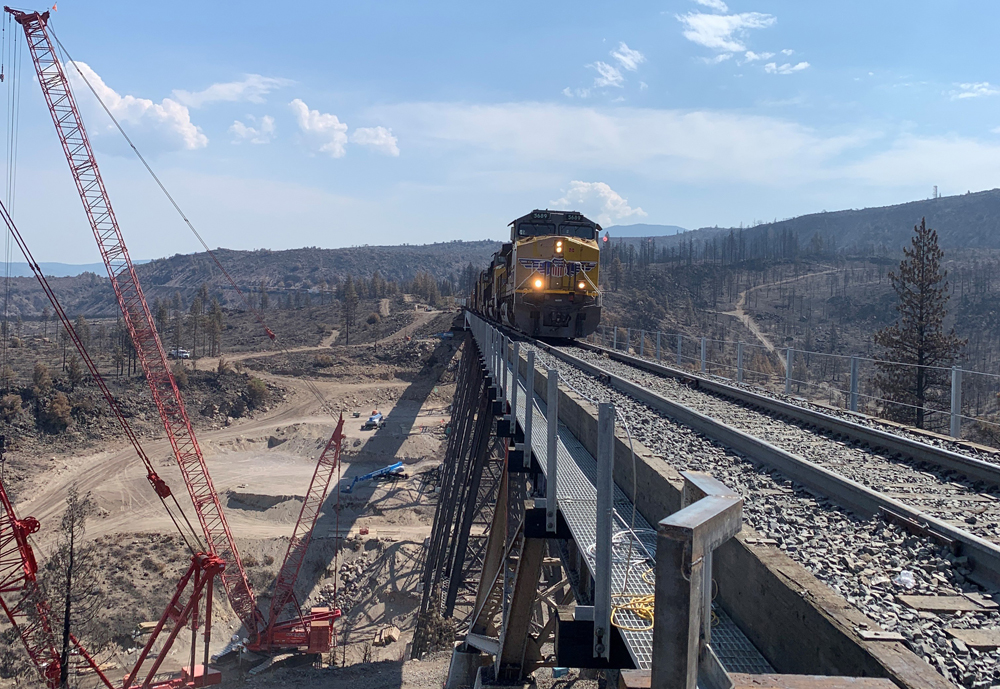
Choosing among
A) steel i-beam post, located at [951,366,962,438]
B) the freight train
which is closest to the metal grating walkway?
steel i-beam post, located at [951,366,962,438]

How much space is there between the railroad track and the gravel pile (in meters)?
0.01

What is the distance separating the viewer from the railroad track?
331 cm

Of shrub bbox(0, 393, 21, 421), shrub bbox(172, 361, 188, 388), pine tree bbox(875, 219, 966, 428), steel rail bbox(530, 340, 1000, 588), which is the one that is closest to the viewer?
steel rail bbox(530, 340, 1000, 588)

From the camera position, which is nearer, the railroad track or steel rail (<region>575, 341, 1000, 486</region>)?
the railroad track

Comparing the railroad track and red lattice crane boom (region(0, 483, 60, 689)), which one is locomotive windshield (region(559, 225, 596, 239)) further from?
red lattice crane boom (region(0, 483, 60, 689))

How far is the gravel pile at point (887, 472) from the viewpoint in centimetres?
491

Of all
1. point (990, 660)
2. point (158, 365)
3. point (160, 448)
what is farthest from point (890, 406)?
point (158, 365)

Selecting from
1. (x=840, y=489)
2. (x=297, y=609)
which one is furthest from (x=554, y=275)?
(x=297, y=609)

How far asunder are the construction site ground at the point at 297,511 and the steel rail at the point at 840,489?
35.5 ft

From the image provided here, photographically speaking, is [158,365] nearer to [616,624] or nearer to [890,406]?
[890,406]

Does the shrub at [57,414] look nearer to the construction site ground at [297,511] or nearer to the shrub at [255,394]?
the construction site ground at [297,511]

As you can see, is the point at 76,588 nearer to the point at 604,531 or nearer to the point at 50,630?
the point at 50,630

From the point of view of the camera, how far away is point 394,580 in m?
25.3

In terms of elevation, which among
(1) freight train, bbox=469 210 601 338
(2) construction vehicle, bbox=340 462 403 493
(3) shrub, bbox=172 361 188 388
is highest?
(1) freight train, bbox=469 210 601 338
